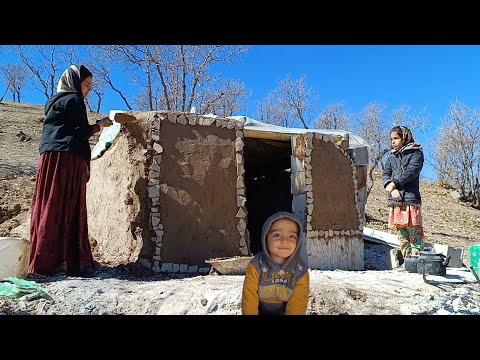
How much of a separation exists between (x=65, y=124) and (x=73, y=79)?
0.50 m

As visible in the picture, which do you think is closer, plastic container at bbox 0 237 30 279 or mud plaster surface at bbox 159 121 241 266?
plastic container at bbox 0 237 30 279

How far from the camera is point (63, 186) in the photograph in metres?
4.40

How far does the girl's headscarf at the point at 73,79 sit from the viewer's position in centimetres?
451

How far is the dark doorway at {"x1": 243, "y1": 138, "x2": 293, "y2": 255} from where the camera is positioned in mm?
8542

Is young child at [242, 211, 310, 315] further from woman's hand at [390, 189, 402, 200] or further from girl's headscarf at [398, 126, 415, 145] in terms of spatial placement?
girl's headscarf at [398, 126, 415, 145]

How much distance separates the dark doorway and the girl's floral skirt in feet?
10.4

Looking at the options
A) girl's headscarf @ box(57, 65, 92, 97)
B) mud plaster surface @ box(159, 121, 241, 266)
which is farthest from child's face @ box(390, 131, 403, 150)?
girl's headscarf @ box(57, 65, 92, 97)
